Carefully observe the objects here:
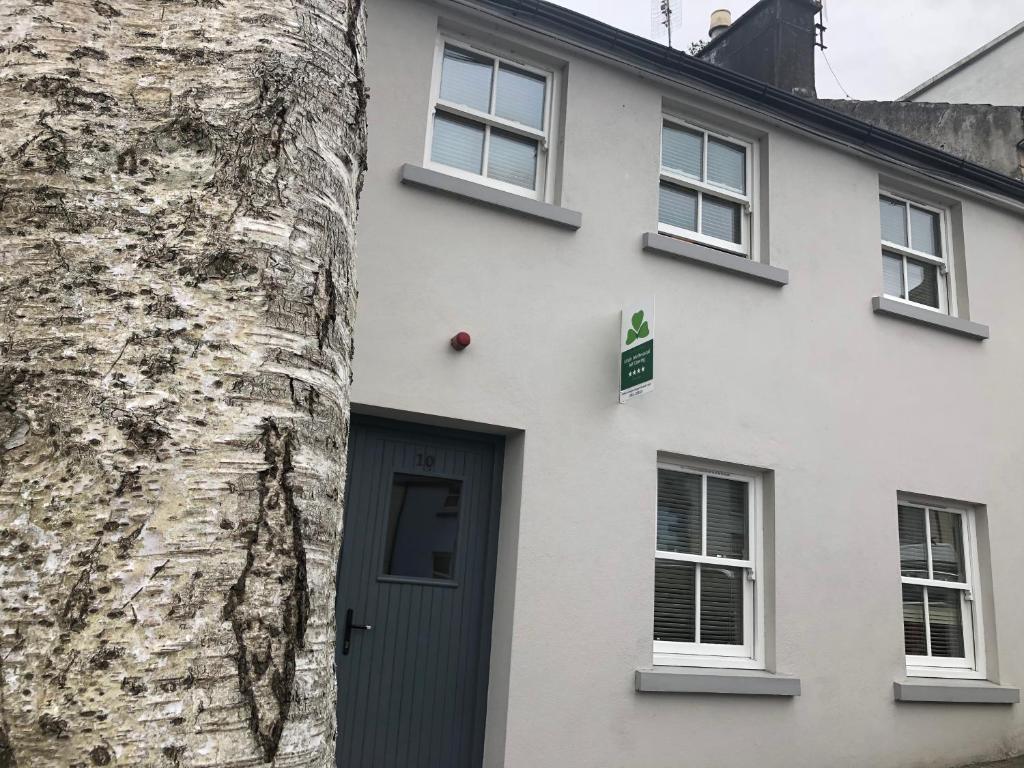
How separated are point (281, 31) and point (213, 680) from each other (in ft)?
3.84

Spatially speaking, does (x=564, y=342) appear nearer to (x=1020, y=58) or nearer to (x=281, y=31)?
(x=281, y=31)

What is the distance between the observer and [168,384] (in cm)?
128

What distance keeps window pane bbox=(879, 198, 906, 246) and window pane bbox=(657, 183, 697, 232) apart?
2.31m

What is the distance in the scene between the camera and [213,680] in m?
1.17

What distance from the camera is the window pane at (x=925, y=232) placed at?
8516 millimetres

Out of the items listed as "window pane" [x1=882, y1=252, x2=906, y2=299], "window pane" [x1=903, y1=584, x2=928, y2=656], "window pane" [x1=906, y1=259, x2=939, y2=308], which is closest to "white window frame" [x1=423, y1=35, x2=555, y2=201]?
"window pane" [x1=882, y1=252, x2=906, y2=299]

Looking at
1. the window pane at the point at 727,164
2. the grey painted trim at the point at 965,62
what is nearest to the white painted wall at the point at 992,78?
the grey painted trim at the point at 965,62

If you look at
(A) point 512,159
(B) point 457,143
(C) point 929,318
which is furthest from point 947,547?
(B) point 457,143

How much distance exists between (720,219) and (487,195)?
2448 millimetres

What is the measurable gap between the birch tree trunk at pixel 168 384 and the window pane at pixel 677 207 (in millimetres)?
5751

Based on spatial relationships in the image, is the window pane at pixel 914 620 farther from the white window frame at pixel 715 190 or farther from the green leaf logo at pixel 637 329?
the green leaf logo at pixel 637 329

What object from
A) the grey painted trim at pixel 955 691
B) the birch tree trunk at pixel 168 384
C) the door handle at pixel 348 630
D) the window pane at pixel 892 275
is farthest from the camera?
the window pane at pixel 892 275

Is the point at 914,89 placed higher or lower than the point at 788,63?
higher

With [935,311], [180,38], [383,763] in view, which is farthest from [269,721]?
[935,311]
